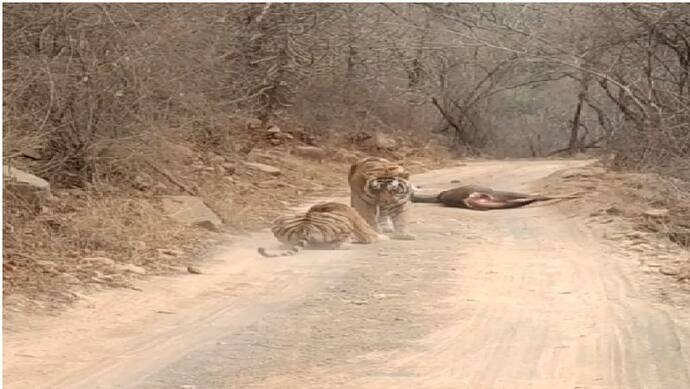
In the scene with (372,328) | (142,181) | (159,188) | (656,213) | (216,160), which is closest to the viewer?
(372,328)

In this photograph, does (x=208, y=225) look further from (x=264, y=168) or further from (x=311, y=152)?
(x=311, y=152)

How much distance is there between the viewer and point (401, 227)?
11.1 meters

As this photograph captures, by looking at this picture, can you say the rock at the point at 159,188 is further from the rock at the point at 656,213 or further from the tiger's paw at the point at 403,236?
the rock at the point at 656,213

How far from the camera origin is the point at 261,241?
10.5 meters

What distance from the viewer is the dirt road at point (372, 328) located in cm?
566

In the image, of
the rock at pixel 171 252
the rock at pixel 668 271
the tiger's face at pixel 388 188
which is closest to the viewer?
the rock at pixel 668 271

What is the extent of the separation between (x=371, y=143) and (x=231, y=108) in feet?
17.4

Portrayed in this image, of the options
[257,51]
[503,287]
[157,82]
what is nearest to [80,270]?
[503,287]

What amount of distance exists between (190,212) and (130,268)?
2713 millimetres

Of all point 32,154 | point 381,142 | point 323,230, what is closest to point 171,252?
point 323,230

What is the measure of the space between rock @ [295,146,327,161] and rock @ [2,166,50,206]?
9792mm

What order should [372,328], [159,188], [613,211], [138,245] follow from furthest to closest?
[613,211]
[159,188]
[138,245]
[372,328]

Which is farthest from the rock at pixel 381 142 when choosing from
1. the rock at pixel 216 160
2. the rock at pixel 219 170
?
the rock at pixel 219 170

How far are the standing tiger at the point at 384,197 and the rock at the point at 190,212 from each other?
62.1 inches
